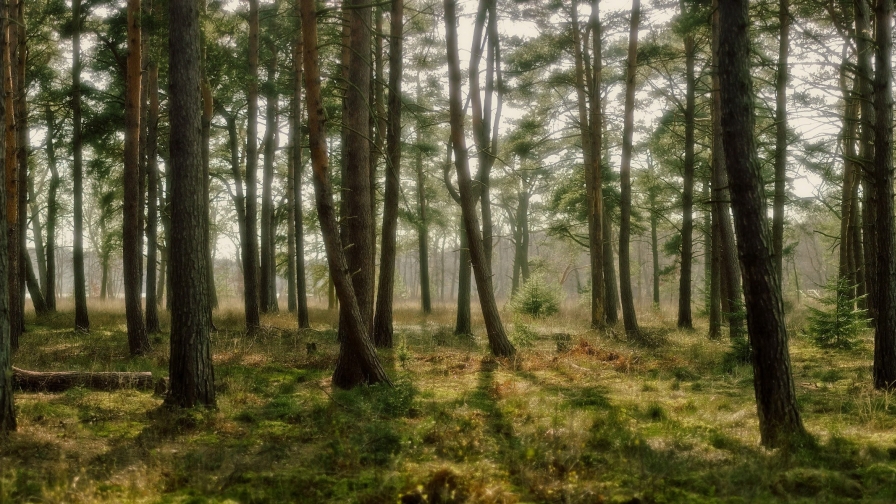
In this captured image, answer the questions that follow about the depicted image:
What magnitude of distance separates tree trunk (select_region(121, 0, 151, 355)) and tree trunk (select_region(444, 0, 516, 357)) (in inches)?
249

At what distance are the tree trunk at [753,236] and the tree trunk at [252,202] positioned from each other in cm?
1307

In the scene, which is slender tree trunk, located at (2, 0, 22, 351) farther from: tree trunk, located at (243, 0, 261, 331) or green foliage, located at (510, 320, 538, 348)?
green foliage, located at (510, 320, 538, 348)

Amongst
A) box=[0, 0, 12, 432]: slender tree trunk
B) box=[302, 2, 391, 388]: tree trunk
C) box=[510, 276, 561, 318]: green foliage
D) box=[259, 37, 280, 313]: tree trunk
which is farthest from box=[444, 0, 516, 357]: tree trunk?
box=[510, 276, 561, 318]: green foliage

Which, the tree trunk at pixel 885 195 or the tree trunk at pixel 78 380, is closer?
the tree trunk at pixel 885 195

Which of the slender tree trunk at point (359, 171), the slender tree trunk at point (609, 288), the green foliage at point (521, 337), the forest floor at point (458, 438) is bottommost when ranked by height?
the forest floor at point (458, 438)

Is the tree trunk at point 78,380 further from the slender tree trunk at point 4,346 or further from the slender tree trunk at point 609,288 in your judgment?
the slender tree trunk at point 609,288

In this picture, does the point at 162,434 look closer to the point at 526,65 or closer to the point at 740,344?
the point at 740,344

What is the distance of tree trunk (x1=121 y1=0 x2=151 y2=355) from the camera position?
42.3ft

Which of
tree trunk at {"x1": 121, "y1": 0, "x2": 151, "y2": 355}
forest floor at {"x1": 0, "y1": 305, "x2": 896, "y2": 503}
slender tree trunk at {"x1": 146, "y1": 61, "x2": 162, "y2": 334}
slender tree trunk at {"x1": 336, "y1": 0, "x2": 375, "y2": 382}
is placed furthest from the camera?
slender tree trunk at {"x1": 146, "y1": 61, "x2": 162, "y2": 334}

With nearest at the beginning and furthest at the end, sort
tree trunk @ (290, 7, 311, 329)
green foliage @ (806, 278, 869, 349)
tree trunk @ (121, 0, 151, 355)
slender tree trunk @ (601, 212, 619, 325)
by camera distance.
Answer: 1. tree trunk @ (121, 0, 151, 355)
2. green foliage @ (806, 278, 869, 349)
3. tree trunk @ (290, 7, 311, 329)
4. slender tree trunk @ (601, 212, 619, 325)

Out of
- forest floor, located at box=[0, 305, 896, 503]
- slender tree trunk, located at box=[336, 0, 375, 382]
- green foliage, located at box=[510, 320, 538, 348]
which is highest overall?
slender tree trunk, located at box=[336, 0, 375, 382]

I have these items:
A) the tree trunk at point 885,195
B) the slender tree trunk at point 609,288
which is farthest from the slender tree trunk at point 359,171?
the slender tree trunk at point 609,288

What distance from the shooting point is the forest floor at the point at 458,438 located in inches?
203

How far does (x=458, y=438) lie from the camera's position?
21.7ft
